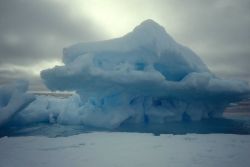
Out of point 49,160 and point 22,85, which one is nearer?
point 49,160

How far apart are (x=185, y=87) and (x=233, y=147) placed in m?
6.59

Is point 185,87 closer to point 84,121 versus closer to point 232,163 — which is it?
point 84,121

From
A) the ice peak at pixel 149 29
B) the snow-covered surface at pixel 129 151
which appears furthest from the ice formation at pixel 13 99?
the ice peak at pixel 149 29

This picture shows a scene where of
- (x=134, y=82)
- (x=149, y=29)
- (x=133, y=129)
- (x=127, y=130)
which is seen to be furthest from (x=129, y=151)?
(x=149, y=29)

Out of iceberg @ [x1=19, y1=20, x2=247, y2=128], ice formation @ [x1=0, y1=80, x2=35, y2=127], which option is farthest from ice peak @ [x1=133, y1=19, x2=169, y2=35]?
ice formation @ [x1=0, y1=80, x2=35, y2=127]

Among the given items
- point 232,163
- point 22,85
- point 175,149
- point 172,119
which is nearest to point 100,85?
point 22,85

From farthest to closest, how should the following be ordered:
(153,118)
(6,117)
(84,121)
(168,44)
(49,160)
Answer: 1. (153,118)
2. (84,121)
3. (168,44)
4. (6,117)
5. (49,160)

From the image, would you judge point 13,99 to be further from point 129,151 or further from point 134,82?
point 129,151

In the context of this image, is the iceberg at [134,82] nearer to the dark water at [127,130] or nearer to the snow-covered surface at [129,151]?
the dark water at [127,130]

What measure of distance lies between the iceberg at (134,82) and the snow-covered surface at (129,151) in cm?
430

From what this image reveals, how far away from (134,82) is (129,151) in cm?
634

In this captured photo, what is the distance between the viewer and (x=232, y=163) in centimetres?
595

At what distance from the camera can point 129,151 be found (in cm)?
720

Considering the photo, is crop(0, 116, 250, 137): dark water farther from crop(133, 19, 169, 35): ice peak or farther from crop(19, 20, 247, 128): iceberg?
crop(133, 19, 169, 35): ice peak
